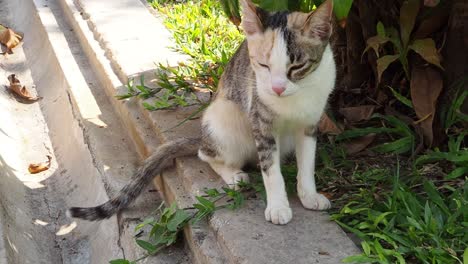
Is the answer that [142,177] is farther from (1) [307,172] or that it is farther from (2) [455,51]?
(2) [455,51]

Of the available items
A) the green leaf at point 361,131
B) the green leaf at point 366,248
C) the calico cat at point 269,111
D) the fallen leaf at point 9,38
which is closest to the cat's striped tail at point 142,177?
→ the calico cat at point 269,111

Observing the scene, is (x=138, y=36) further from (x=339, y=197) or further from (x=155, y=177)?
(x=339, y=197)

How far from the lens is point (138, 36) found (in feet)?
17.9

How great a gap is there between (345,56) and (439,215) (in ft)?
5.23

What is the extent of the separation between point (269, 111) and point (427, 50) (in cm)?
100

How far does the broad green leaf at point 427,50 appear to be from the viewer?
343 cm

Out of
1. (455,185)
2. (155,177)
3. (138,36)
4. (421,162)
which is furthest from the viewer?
(138,36)

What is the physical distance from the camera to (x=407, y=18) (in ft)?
A: 11.5

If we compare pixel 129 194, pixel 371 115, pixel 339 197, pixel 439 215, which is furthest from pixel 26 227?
pixel 439 215

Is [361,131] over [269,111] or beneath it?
beneath

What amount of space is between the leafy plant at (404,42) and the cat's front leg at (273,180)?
855mm

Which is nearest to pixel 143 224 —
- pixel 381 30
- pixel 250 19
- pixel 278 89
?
pixel 278 89

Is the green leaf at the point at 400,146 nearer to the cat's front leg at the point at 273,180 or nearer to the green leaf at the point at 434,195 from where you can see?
the green leaf at the point at 434,195

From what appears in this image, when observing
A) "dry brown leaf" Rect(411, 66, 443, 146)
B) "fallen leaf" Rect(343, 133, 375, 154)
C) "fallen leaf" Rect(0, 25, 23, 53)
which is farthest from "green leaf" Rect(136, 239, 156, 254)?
"fallen leaf" Rect(0, 25, 23, 53)
